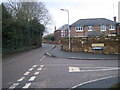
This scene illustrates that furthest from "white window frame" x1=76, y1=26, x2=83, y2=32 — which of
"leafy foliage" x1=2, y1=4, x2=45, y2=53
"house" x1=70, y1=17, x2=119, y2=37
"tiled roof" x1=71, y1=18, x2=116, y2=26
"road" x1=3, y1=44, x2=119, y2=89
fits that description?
A: "road" x1=3, y1=44, x2=119, y2=89

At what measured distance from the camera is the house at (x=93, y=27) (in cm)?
5047

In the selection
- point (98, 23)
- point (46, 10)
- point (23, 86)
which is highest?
point (46, 10)

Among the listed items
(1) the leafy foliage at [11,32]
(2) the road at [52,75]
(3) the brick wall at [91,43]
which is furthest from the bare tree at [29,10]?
(2) the road at [52,75]

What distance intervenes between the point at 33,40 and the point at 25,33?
9.29 m

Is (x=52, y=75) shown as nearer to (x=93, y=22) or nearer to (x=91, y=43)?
(x=91, y=43)

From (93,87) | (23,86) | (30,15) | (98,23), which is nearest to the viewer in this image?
(93,87)

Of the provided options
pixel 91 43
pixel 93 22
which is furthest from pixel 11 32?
pixel 93 22

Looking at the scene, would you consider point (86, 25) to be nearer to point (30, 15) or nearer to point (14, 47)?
point (30, 15)

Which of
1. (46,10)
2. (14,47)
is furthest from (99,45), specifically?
(46,10)

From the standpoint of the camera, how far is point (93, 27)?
51.7 meters

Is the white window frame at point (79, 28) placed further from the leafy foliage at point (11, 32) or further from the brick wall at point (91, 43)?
the brick wall at point (91, 43)

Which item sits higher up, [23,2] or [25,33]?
[23,2]

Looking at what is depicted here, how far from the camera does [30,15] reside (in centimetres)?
4316

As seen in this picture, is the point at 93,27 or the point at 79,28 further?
the point at 79,28
